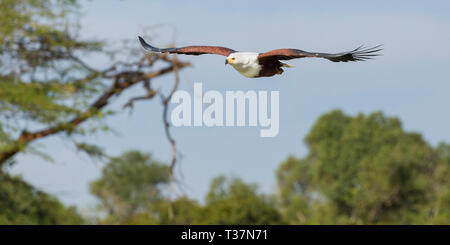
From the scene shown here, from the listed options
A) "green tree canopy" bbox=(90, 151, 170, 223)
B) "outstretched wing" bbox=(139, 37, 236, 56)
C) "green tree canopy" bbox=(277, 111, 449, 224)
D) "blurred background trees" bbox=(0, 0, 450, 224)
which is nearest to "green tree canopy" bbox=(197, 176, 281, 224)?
"blurred background trees" bbox=(0, 0, 450, 224)

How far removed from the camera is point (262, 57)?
293cm

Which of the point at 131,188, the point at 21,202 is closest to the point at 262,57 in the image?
the point at 21,202

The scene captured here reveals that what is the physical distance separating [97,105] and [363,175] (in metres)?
27.4

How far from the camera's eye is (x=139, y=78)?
13922mm

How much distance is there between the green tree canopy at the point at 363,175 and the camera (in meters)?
38.7

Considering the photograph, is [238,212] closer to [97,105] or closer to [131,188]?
[97,105]

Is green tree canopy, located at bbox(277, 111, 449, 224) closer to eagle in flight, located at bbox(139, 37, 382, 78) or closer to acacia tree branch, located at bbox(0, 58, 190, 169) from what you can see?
acacia tree branch, located at bbox(0, 58, 190, 169)

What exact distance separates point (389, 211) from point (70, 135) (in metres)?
28.0

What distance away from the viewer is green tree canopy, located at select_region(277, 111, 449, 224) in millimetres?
38719

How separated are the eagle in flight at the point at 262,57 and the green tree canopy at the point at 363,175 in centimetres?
3281

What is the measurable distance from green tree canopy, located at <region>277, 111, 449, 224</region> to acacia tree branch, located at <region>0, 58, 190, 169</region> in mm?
23619

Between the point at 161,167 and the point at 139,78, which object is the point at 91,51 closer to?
the point at 139,78
